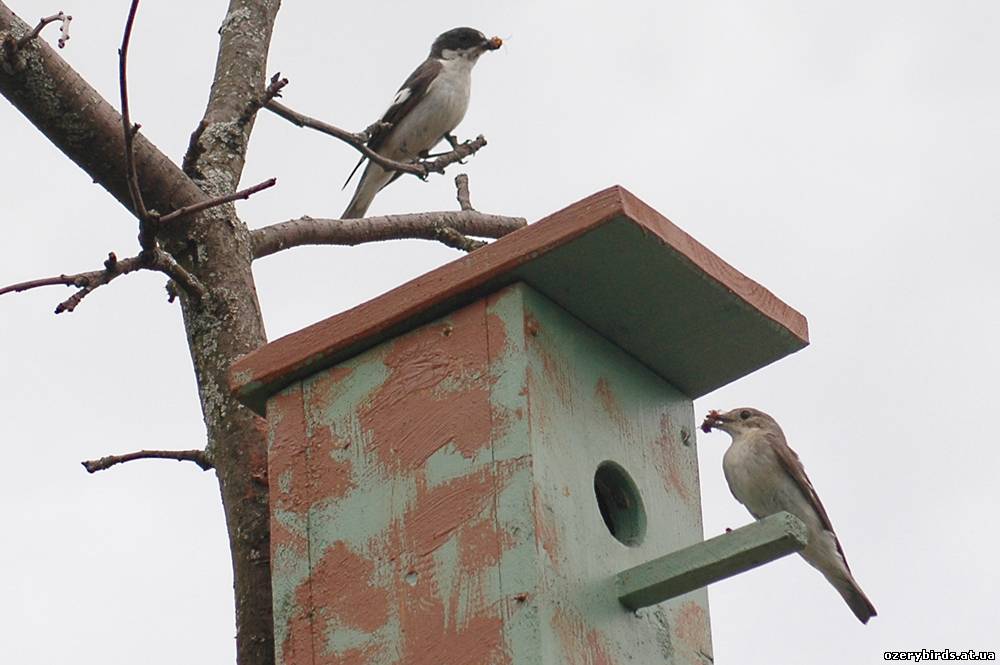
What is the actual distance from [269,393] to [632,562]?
2.76 ft

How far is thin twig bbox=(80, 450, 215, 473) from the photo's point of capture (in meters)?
3.67

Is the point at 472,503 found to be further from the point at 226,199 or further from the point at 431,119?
the point at 431,119

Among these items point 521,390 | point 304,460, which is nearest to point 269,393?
point 304,460

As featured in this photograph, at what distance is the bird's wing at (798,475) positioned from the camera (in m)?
4.97

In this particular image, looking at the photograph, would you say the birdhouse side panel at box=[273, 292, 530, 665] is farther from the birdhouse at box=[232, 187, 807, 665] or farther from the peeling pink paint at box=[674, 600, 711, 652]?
the peeling pink paint at box=[674, 600, 711, 652]

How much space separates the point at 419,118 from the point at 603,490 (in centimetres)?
686

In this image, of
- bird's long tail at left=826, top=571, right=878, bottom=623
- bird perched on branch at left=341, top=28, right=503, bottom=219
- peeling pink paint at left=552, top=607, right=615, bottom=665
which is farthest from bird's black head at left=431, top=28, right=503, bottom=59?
peeling pink paint at left=552, top=607, right=615, bottom=665

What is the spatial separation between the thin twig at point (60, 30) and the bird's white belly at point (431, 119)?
6751 millimetres

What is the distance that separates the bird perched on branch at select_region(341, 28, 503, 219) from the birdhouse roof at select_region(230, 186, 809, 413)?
654 centimetres

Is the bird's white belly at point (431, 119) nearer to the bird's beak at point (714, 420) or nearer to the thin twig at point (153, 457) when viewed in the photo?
the bird's beak at point (714, 420)

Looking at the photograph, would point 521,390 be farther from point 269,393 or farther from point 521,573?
point 269,393

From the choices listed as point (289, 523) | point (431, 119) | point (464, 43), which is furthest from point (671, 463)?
point (464, 43)

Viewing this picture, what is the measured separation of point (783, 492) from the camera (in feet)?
16.3

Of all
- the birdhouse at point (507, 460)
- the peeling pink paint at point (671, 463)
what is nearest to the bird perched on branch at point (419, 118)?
the peeling pink paint at point (671, 463)
